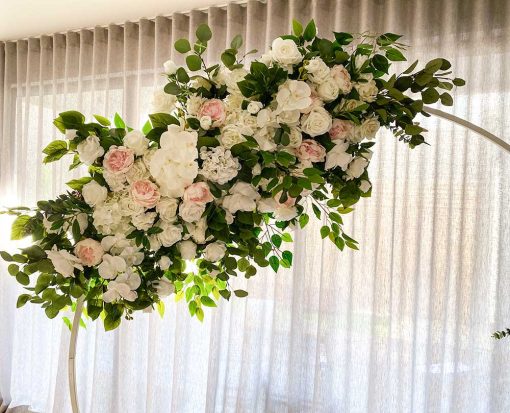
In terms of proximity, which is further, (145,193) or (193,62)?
(193,62)

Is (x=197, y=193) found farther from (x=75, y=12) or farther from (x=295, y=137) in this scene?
(x=75, y=12)

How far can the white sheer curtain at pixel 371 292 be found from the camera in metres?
2.23

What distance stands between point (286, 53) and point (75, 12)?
235 centimetres

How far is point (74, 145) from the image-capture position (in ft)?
3.48

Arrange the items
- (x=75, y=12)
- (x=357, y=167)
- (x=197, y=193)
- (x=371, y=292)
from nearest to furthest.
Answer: (x=197, y=193), (x=357, y=167), (x=371, y=292), (x=75, y=12)

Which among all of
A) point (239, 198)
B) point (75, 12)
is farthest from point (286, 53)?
point (75, 12)

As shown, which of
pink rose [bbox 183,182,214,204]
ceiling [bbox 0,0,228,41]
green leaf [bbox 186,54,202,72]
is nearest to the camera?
pink rose [bbox 183,182,214,204]

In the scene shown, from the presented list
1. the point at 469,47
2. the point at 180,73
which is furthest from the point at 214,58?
the point at 180,73

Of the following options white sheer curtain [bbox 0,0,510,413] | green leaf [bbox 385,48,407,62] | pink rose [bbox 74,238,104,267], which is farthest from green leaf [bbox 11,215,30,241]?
white sheer curtain [bbox 0,0,510,413]

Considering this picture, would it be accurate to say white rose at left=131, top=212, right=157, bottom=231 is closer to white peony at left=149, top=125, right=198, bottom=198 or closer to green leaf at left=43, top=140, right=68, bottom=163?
white peony at left=149, top=125, right=198, bottom=198

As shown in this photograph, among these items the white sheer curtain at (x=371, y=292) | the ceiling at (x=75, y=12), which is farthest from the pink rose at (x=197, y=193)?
the ceiling at (x=75, y=12)

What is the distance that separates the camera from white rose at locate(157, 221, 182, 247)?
102 cm

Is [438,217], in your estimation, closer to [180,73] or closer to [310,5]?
[310,5]

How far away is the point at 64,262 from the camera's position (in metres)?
1.01
